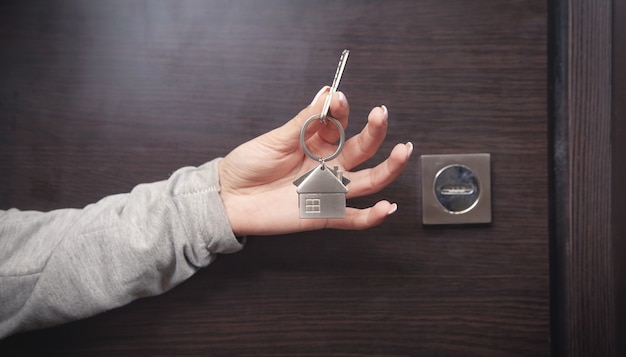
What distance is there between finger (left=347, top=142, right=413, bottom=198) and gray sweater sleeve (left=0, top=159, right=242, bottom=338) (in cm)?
19

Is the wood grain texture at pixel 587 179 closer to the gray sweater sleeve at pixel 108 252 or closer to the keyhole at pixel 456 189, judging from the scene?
the keyhole at pixel 456 189

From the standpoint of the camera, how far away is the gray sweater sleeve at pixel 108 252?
0.65m

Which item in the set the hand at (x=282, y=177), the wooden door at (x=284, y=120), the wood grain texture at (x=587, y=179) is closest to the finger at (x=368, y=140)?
the hand at (x=282, y=177)

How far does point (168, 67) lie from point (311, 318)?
1.51ft

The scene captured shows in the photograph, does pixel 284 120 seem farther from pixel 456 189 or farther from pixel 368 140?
pixel 456 189

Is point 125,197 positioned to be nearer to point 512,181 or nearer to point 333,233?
point 333,233

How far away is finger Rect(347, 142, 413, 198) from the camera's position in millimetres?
625

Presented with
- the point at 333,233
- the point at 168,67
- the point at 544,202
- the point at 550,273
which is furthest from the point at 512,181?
the point at 168,67

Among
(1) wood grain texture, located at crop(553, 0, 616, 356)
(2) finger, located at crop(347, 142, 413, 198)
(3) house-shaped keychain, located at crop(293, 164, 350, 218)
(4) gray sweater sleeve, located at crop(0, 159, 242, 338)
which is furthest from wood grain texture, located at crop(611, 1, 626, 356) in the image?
(4) gray sweater sleeve, located at crop(0, 159, 242, 338)

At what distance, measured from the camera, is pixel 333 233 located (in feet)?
2.53

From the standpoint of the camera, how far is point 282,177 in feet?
2.27

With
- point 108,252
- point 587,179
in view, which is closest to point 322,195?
point 108,252

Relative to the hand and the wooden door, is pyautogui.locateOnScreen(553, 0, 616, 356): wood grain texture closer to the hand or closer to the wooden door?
the wooden door

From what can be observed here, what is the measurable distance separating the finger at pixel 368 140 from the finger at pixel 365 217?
0.23 ft
